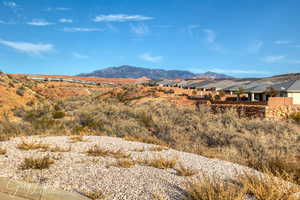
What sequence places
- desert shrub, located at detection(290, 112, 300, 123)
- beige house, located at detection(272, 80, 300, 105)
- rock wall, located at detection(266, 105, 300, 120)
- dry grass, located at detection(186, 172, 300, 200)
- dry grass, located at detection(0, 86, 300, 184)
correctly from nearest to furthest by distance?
dry grass, located at detection(186, 172, 300, 200)
dry grass, located at detection(0, 86, 300, 184)
desert shrub, located at detection(290, 112, 300, 123)
rock wall, located at detection(266, 105, 300, 120)
beige house, located at detection(272, 80, 300, 105)

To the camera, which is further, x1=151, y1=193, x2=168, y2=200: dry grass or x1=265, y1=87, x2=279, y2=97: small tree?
x1=265, y1=87, x2=279, y2=97: small tree

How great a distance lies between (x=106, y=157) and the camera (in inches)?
251

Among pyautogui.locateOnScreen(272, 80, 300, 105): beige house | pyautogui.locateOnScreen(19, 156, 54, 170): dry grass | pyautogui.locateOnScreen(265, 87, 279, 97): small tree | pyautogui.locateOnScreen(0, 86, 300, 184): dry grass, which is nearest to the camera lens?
pyautogui.locateOnScreen(19, 156, 54, 170): dry grass

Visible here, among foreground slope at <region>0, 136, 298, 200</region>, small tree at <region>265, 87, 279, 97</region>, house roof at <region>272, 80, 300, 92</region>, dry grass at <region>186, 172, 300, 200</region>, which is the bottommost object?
foreground slope at <region>0, 136, 298, 200</region>

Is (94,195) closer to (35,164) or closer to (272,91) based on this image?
(35,164)

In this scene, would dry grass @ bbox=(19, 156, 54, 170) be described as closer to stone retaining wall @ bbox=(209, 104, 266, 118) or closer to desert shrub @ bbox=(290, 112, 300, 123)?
stone retaining wall @ bbox=(209, 104, 266, 118)

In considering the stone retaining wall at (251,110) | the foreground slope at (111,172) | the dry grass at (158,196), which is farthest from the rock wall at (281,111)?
the dry grass at (158,196)

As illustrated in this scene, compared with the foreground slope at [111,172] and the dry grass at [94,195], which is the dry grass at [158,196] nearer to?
the foreground slope at [111,172]

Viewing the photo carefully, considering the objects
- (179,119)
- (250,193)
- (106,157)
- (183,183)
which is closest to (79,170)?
(106,157)

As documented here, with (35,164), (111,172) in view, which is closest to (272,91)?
(111,172)

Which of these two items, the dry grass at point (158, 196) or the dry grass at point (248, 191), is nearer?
the dry grass at point (248, 191)

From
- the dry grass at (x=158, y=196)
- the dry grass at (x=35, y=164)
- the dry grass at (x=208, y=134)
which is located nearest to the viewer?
the dry grass at (x=158, y=196)

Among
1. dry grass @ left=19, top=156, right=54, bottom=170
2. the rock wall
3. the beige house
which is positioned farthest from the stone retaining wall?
dry grass @ left=19, top=156, right=54, bottom=170

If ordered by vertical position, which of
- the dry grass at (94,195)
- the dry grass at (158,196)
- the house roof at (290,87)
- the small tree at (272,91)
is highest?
the house roof at (290,87)
